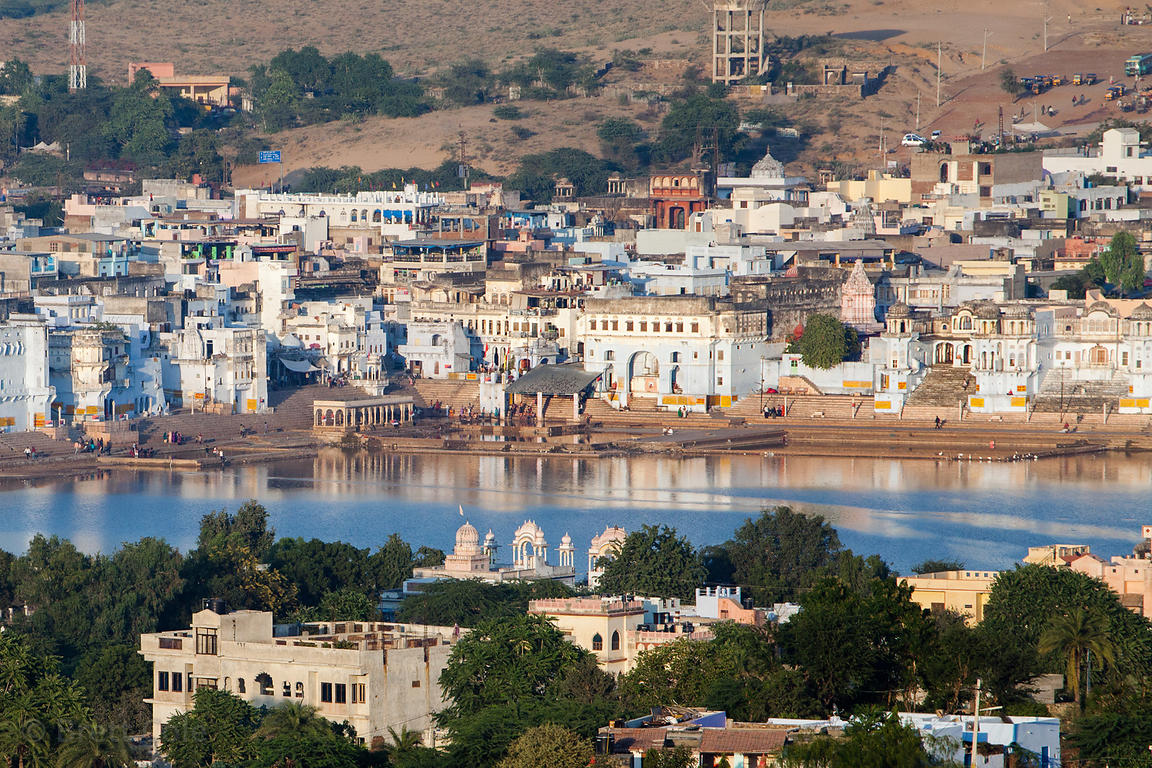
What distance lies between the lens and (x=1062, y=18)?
91.7m

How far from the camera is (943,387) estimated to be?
49.8m

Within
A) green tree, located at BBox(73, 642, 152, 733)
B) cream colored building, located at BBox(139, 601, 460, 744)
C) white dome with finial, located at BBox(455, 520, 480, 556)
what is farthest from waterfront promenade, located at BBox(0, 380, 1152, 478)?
cream colored building, located at BBox(139, 601, 460, 744)

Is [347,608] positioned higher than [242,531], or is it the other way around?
[242,531]

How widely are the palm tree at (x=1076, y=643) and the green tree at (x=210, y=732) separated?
5695mm

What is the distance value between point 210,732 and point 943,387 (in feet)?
102

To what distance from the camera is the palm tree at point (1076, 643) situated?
68.4 ft

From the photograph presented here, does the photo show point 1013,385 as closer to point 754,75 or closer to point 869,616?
point 869,616

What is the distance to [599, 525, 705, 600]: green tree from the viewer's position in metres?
27.8

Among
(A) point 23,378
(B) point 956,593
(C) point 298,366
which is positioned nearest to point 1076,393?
(C) point 298,366

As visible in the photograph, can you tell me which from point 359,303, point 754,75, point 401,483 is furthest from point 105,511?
point 754,75

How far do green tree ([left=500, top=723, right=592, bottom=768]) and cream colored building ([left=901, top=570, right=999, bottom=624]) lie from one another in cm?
747

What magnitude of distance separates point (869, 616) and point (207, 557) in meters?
10.2

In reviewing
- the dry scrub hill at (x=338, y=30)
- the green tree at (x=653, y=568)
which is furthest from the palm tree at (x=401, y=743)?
the dry scrub hill at (x=338, y=30)

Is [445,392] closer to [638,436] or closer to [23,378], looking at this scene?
[638,436]
